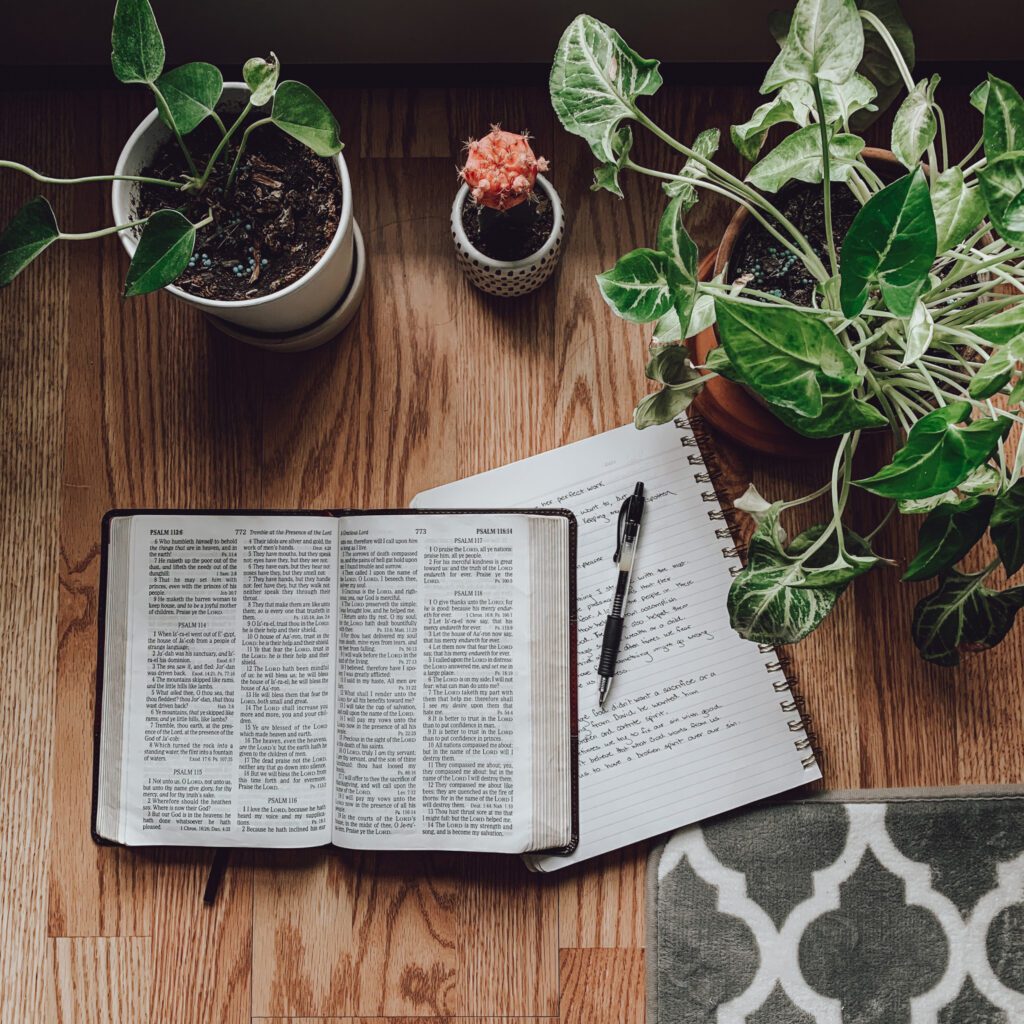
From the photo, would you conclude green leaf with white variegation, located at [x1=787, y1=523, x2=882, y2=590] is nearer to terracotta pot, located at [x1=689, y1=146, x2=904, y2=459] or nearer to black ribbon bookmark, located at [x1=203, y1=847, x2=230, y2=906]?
terracotta pot, located at [x1=689, y1=146, x2=904, y2=459]

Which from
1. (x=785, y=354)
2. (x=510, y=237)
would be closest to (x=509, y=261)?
(x=510, y=237)

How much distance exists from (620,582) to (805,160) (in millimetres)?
372

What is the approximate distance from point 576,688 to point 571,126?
0.45 m

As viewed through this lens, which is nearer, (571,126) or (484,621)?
(571,126)

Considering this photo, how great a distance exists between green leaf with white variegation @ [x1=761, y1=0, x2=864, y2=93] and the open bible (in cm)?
39

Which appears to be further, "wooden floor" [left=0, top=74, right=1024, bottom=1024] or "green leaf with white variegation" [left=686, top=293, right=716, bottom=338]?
"wooden floor" [left=0, top=74, right=1024, bottom=1024]

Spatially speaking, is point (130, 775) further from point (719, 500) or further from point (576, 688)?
point (719, 500)

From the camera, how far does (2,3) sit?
793 millimetres

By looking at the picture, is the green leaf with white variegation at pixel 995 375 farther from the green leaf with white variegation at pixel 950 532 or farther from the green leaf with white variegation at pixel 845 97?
the green leaf with white variegation at pixel 845 97

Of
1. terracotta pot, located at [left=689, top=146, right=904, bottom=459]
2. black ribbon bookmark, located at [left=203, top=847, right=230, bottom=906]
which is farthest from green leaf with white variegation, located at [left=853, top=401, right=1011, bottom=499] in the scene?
black ribbon bookmark, located at [left=203, top=847, right=230, bottom=906]

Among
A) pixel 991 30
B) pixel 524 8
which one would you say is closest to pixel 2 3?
pixel 524 8

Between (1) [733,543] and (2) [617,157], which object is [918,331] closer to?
(2) [617,157]

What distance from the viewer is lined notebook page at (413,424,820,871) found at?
0.84m

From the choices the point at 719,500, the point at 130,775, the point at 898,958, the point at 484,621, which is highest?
the point at 719,500
